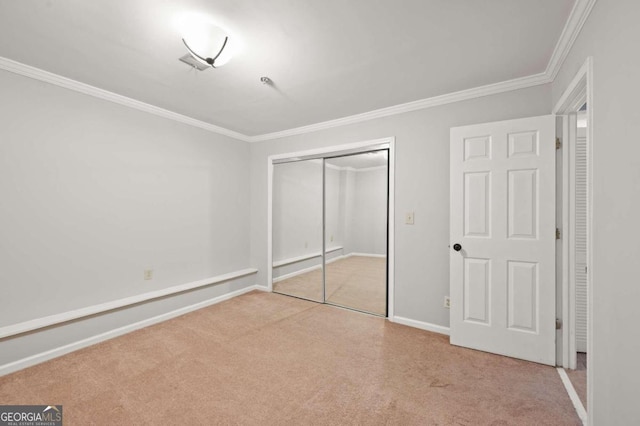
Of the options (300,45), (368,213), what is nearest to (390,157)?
(368,213)

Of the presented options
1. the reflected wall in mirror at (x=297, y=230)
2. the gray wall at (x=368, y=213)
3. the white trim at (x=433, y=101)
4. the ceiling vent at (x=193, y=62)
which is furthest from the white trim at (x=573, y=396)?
the ceiling vent at (x=193, y=62)

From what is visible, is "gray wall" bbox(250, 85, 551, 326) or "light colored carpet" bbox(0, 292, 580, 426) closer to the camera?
"light colored carpet" bbox(0, 292, 580, 426)

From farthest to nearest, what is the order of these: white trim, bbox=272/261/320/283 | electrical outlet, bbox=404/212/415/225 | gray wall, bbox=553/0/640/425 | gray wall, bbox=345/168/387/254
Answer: white trim, bbox=272/261/320/283 < gray wall, bbox=345/168/387/254 < electrical outlet, bbox=404/212/415/225 < gray wall, bbox=553/0/640/425

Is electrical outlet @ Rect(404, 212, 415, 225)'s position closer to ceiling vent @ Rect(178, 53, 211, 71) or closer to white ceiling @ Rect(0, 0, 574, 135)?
white ceiling @ Rect(0, 0, 574, 135)

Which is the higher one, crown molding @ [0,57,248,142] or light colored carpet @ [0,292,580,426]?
crown molding @ [0,57,248,142]

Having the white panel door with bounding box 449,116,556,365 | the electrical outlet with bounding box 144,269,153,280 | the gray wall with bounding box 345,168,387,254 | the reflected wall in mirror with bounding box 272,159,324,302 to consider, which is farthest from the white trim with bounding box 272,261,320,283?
the white panel door with bounding box 449,116,556,365

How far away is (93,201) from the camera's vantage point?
259 cm

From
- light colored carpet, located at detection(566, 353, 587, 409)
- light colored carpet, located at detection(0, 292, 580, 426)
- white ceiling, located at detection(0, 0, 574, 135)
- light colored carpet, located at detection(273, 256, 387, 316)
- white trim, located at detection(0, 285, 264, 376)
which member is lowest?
light colored carpet, located at detection(0, 292, 580, 426)

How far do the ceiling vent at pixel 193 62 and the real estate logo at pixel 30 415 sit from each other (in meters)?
2.53

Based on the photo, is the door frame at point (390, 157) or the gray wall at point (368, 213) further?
the gray wall at point (368, 213)

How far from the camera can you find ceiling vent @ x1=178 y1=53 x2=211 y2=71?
2.02 m

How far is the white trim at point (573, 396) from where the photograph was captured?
1.62 meters

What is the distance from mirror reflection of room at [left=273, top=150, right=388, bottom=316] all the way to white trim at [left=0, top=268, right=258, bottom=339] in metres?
1.11

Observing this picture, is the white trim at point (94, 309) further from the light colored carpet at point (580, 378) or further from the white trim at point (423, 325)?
the light colored carpet at point (580, 378)
